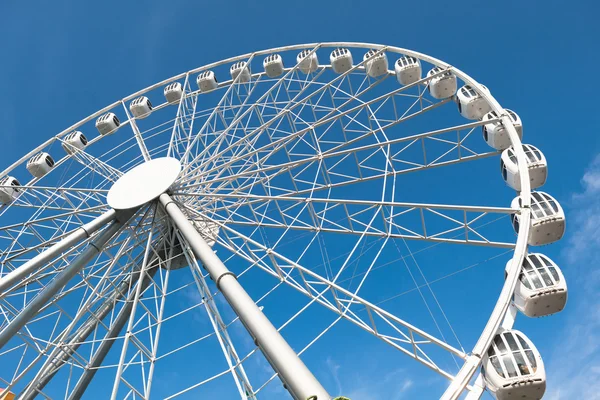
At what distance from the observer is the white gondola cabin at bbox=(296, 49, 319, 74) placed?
70.0 feet

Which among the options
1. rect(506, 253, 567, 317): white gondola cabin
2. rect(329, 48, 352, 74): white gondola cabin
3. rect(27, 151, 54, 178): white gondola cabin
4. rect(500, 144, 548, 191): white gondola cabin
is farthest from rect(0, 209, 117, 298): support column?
rect(500, 144, 548, 191): white gondola cabin

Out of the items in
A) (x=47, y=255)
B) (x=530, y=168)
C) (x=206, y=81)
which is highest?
(x=206, y=81)

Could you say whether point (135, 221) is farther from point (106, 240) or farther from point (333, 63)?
point (333, 63)

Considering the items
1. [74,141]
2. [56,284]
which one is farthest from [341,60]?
[56,284]

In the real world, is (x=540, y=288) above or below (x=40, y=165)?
below

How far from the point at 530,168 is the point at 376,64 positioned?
8.59 m

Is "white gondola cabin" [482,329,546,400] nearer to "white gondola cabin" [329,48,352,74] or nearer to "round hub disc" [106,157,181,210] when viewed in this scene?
"round hub disc" [106,157,181,210]

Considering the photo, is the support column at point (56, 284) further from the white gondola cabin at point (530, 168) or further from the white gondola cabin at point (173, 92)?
the white gondola cabin at point (530, 168)

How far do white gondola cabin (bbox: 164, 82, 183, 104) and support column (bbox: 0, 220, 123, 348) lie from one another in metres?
9.96

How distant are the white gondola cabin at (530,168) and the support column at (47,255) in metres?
12.2

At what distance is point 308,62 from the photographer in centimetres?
2145

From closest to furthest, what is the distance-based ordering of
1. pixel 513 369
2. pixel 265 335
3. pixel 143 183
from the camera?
pixel 265 335, pixel 513 369, pixel 143 183

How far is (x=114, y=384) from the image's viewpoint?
A: 1092 centimetres

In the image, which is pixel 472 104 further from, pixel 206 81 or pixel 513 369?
pixel 206 81
